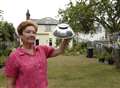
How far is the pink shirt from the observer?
4.38 m

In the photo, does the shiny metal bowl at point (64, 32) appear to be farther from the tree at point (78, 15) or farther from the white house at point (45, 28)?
the white house at point (45, 28)

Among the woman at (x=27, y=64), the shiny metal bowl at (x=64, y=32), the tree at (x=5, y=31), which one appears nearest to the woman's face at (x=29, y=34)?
the woman at (x=27, y=64)

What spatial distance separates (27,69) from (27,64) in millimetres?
53

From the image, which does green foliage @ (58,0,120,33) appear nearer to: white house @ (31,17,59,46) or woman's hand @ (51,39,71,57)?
woman's hand @ (51,39,71,57)

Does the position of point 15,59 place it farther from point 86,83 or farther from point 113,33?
point 113,33

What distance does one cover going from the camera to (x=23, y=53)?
14.7 ft

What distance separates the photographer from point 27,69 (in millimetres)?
4359

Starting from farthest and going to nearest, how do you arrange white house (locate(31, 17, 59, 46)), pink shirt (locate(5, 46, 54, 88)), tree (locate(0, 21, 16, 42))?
white house (locate(31, 17, 59, 46)) → tree (locate(0, 21, 16, 42)) → pink shirt (locate(5, 46, 54, 88))

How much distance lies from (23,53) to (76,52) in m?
48.0

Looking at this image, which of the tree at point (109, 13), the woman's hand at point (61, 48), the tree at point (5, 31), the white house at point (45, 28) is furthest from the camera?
the white house at point (45, 28)

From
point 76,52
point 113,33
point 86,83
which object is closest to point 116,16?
point 113,33

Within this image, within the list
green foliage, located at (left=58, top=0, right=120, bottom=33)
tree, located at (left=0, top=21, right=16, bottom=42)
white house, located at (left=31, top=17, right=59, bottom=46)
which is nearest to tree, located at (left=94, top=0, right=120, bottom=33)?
green foliage, located at (left=58, top=0, right=120, bottom=33)

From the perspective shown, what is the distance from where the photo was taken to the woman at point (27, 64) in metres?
4.38

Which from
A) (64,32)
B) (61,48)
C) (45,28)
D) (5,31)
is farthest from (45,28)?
→ (64,32)
